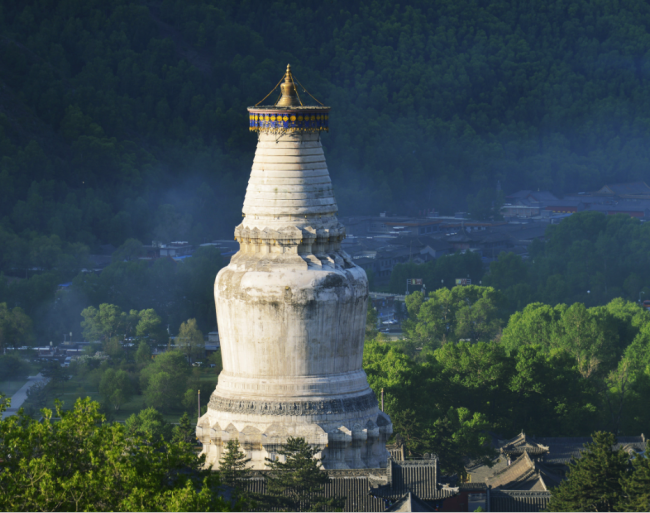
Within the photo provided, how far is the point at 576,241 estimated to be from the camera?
137375mm

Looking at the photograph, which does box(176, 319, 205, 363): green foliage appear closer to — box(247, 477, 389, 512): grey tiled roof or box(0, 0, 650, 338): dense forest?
box(0, 0, 650, 338): dense forest

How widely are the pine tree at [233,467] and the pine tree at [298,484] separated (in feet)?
2.06

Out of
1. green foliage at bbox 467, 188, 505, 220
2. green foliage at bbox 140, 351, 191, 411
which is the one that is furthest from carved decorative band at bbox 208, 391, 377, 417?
green foliage at bbox 467, 188, 505, 220

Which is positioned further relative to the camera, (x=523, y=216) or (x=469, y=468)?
(x=523, y=216)

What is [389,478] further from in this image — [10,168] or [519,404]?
[10,168]

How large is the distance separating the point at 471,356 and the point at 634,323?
982 inches

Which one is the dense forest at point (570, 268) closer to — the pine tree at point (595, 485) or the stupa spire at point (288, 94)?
the stupa spire at point (288, 94)

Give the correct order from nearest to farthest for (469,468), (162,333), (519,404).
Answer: (469,468) → (519,404) → (162,333)

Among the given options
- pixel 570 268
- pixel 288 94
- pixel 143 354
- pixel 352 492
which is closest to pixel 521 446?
pixel 352 492

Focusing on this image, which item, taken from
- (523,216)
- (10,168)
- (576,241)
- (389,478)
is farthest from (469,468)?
(523,216)

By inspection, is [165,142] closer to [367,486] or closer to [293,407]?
[293,407]

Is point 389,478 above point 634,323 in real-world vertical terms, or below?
above

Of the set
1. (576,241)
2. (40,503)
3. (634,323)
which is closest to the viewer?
(40,503)

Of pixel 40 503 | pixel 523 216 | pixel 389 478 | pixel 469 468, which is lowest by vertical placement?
pixel 523 216
